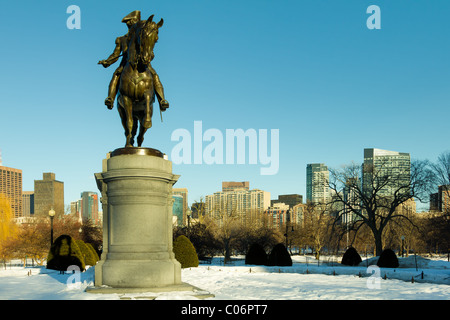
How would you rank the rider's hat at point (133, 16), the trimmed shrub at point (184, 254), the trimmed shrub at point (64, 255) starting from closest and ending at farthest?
the rider's hat at point (133, 16) < the trimmed shrub at point (64, 255) < the trimmed shrub at point (184, 254)

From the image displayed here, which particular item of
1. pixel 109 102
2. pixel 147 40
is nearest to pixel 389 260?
pixel 109 102

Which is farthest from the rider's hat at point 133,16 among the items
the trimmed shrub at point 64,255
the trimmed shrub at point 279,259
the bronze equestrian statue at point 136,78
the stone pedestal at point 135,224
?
the trimmed shrub at point 279,259

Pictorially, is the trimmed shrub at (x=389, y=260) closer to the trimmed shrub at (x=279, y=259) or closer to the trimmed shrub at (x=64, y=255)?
the trimmed shrub at (x=279, y=259)

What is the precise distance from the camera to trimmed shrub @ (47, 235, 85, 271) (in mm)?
21688

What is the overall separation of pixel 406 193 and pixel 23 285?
4017 centimetres

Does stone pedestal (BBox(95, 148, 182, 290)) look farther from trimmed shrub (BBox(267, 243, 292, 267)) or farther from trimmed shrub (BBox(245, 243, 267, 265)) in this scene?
trimmed shrub (BBox(245, 243, 267, 265))

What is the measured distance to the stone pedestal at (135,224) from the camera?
12.1 metres

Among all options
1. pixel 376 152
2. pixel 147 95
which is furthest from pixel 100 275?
pixel 376 152

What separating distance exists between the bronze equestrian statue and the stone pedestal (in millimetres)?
1216

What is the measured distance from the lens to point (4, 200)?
190ft

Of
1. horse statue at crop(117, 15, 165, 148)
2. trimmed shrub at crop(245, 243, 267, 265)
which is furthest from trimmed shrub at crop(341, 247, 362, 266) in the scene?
horse statue at crop(117, 15, 165, 148)

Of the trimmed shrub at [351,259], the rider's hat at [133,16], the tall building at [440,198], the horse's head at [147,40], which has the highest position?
the rider's hat at [133,16]

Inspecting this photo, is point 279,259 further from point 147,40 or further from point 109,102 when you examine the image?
point 147,40
